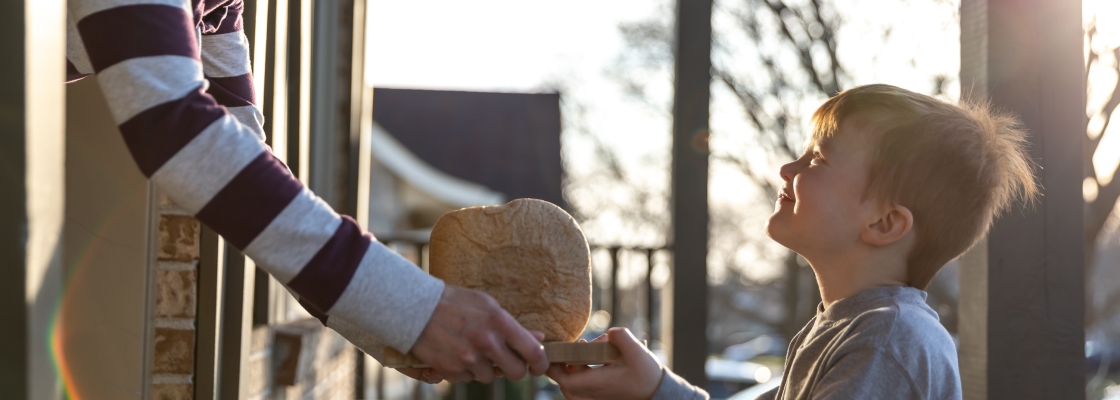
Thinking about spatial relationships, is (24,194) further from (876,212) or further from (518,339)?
(876,212)

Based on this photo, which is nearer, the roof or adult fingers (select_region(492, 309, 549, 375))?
adult fingers (select_region(492, 309, 549, 375))

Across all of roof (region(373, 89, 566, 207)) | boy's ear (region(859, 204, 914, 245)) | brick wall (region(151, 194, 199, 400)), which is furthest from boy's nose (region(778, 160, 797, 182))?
roof (region(373, 89, 566, 207))

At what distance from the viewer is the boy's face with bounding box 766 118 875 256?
50.6 inches

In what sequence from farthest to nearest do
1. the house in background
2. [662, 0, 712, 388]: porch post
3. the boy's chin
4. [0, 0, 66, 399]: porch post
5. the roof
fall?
the roof < the house in background < [662, 0, 712, 388]: porch post < the boy's chin < [0, 0, 66, 399]: porch post

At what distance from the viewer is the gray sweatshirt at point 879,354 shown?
108 centimetres

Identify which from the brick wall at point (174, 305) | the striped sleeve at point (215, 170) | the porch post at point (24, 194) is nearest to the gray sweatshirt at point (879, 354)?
the striped sleeve at point (215, 170)

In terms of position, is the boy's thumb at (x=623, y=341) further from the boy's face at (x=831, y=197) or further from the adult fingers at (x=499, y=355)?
the boy's face at (x=831, y=197)

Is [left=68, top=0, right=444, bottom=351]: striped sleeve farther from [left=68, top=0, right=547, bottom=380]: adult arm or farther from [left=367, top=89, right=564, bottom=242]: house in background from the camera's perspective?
[left=367, top=89, right=564, bottom=242]: house in background

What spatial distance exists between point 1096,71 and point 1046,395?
3.97 meters

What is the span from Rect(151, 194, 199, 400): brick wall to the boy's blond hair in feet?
4.65

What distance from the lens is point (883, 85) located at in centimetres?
137

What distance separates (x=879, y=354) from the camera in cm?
110

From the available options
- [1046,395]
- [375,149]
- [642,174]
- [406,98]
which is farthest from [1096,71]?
[406,98]

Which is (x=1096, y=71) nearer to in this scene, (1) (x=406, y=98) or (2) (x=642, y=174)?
(2) (x=642, y=174)
